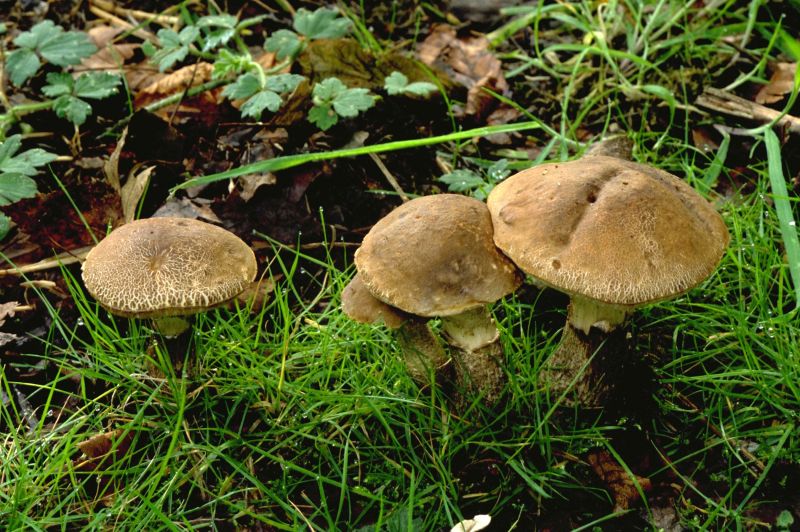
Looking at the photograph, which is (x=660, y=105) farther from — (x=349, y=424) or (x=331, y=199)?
(x=349, y=424)

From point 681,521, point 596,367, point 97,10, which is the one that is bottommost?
point 681,521

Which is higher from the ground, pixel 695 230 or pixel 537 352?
pixel 695 230

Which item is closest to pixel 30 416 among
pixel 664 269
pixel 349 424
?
pixel 349 424

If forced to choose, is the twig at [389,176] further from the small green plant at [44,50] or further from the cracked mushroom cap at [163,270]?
the small green plant at [44,50]

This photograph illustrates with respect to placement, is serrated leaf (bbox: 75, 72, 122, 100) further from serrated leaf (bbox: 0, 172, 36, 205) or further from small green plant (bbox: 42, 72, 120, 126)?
serrated leaf (bbox: 0, 172, 36, 205)

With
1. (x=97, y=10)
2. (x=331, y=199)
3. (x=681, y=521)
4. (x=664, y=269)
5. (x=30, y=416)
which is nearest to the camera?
(x=664, y=269)

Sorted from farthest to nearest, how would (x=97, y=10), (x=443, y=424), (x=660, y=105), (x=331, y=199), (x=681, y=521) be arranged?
(x=97, y=10) → (x=660, y=105) → (x=331, y=199) → (x=443, y=424) → (x=681, y=521)
